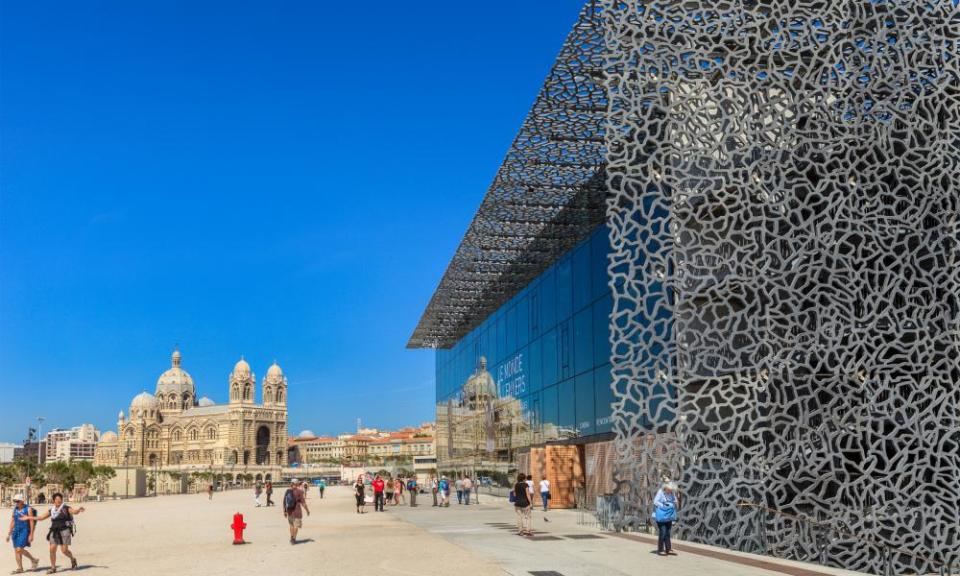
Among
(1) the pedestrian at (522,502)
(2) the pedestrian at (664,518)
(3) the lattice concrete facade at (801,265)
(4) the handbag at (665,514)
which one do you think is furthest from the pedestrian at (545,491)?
(4) the handbag at (665,514)

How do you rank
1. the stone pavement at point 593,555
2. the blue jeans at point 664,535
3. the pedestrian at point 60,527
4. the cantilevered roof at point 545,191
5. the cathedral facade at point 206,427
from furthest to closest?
1. the cathedral facade at point 206,427
2. the cantilevered roof at point 545,191
3. the pedestrian at point 60,527
4. the blue jeans at point 664,535
5. the stone pavement at point 593,555

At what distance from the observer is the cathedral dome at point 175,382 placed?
174 meters

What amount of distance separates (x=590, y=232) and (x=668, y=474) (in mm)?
13220

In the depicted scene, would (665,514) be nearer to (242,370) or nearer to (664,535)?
(664,535)

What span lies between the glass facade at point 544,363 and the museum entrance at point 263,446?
11847 centimetres

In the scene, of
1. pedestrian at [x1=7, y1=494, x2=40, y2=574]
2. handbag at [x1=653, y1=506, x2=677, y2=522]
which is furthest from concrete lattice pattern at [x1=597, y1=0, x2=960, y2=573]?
pedestrian at [x1=7, y1=494, x2=40, y2=574]

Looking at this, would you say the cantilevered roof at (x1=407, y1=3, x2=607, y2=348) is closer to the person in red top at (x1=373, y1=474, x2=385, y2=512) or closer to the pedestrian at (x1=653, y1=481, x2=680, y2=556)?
the person in red top at (x1=373, y1=474, x2=385, y2=512)

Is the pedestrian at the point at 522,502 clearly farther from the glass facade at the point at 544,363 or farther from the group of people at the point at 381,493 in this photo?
the group of people at the point at 381,493

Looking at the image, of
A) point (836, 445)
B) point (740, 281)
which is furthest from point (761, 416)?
point (740, 281)

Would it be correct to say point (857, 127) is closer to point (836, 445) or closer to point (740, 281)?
point (740, 281)

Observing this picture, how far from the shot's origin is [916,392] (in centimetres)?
1794

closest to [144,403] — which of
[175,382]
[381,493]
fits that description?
[175,382]

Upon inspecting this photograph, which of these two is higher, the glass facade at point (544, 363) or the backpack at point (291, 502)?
the glass facade at point (544, 363)

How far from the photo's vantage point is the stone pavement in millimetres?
13777
